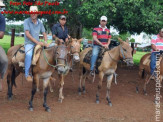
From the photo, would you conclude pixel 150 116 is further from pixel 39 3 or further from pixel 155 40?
pixel 39 3

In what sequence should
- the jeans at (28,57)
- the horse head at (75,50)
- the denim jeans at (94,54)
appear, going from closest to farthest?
the jeans at (28,57) → the horse head at (75,50) → the denim jeans at (94,54)

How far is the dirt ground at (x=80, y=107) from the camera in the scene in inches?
251

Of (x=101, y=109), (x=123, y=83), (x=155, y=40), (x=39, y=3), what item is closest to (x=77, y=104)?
(x=101, y=109)

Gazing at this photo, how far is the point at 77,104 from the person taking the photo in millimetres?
7836

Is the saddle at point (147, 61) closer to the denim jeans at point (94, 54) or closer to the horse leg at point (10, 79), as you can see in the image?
the denim jeans at point (94, 54)

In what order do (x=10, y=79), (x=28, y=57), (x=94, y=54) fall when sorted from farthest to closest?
1. (x=94, y=54)
2. (x=10, y=79)
3. (x=28, y=57)

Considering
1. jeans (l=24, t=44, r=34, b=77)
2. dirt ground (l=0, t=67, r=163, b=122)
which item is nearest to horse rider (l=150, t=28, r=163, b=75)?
dirt ground (l=0, t=67, r=163, b=122)

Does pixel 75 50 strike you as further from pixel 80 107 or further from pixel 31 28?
pixel 80 107

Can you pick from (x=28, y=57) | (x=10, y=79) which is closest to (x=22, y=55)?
(x=28, y=57)

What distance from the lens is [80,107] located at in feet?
24.6

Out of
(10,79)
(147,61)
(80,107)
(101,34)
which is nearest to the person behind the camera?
(80,107)

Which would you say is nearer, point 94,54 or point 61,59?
point 61,59

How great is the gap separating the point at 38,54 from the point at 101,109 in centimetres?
265

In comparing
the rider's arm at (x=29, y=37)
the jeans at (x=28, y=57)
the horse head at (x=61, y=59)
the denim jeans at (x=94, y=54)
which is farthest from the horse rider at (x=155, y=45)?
the jeans at (x=28, y=57)
